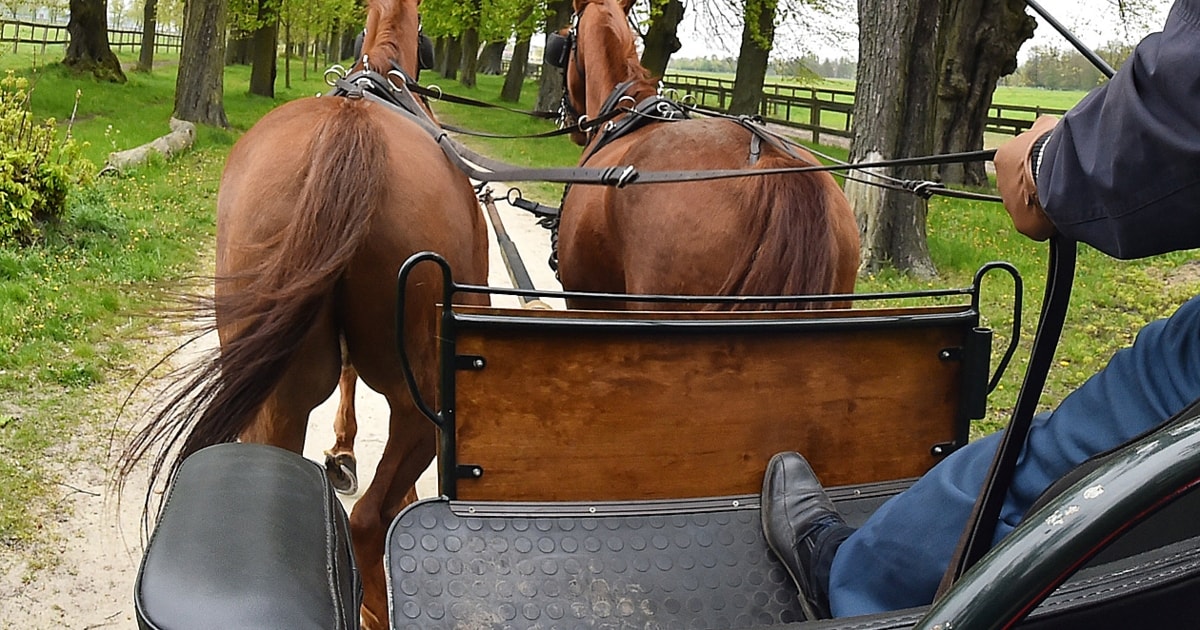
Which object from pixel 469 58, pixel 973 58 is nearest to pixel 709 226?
pixel 973 58

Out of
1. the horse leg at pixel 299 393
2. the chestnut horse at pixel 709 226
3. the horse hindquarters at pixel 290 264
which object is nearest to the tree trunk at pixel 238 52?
the chestnut horse at pixel 709 226

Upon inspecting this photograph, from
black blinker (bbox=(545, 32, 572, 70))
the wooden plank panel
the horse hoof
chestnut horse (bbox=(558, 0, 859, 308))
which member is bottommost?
the horse hoof

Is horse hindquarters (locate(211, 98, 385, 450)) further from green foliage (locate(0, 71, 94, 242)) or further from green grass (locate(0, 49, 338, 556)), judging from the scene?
green foliage (locate(0, 71, 94, 242))

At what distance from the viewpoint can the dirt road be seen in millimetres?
3459

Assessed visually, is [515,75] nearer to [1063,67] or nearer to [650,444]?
[1063,67]

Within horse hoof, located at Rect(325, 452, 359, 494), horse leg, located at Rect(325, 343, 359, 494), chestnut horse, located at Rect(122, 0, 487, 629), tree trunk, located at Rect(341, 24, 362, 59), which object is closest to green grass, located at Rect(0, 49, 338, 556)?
chestnut horse, located at Rect(122, 0, 487, 629)

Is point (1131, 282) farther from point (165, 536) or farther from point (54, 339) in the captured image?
point (165, 536)

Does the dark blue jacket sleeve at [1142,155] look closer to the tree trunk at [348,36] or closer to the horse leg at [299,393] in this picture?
the horse leg at [299,393]

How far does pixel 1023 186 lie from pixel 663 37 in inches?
725

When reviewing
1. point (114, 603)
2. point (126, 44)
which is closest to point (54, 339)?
point (114, 603)

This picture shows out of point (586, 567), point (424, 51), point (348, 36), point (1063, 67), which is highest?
point (348, 36)

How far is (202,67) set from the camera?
16.0m

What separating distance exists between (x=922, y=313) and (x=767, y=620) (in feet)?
2.78

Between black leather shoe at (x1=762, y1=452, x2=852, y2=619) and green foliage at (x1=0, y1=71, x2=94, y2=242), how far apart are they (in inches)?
Result: 258
